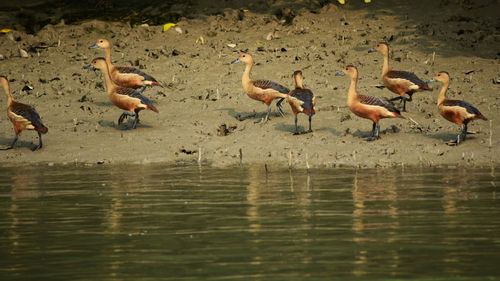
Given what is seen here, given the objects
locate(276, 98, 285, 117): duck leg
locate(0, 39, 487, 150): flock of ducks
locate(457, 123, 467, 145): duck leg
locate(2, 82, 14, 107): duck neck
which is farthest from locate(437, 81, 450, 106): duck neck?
locate(2, 82, 14, 107): duck neck

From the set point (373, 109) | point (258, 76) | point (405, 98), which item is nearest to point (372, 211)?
point (373, 109)

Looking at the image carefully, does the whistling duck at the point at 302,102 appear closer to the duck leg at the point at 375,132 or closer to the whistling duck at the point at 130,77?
the duck leg at the point at 375,132

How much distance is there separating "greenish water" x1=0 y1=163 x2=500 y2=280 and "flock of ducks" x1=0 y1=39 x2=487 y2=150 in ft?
6.50

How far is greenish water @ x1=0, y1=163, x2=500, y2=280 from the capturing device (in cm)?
988

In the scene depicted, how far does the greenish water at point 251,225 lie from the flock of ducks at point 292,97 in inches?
78.0

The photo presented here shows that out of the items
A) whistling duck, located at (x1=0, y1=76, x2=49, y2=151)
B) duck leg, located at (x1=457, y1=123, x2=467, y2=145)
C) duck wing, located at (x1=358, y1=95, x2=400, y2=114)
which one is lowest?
duck leg, located at (x1=457, y1=123, x2=467, y2=145)

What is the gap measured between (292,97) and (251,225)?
7.47m

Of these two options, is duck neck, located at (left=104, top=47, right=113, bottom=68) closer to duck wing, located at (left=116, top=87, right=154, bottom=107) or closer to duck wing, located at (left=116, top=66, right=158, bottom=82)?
duck wing, located at (left=116, top=66, right=158, bottom=82)

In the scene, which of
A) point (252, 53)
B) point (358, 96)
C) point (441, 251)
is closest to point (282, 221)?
point (441, 251)

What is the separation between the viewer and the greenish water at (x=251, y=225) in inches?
389

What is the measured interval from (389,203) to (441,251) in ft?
9.84

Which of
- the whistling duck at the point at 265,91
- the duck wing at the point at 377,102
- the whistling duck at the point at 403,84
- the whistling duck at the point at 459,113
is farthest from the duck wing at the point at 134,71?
the whistling duck at the point at 459,113

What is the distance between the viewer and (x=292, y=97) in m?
19.4

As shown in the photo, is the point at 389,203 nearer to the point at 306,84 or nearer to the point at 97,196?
the point at 97,196
